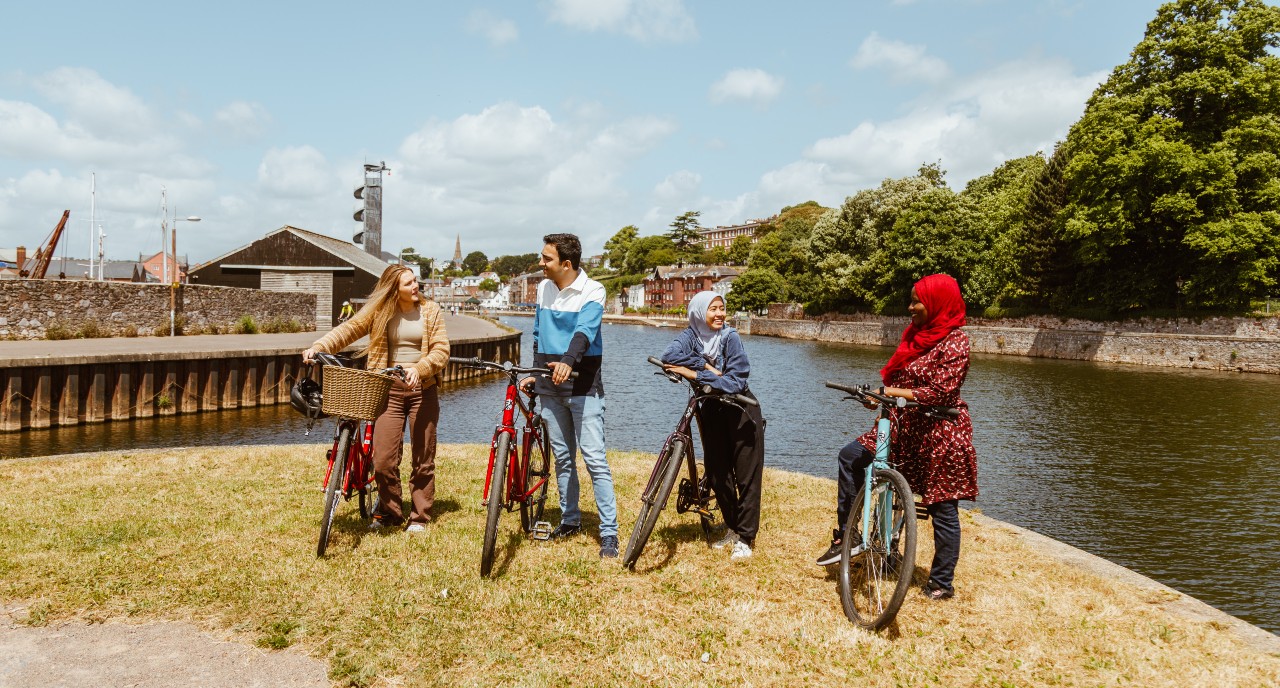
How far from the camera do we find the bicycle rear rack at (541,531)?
6.54m

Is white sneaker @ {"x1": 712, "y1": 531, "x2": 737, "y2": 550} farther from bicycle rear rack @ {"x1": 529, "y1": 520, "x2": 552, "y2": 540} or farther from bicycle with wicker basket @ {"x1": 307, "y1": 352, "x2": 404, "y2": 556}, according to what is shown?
bicycle with wicker basket @ {"x1": 307, "y1": 352, "x2": 404, "y2": 556}

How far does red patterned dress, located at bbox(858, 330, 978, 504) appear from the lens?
516 cm

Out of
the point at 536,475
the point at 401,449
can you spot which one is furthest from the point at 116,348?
the point at 536,475

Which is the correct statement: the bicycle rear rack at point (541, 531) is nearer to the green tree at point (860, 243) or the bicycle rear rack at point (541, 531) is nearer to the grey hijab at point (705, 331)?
the grey hijab at point (705, 331)

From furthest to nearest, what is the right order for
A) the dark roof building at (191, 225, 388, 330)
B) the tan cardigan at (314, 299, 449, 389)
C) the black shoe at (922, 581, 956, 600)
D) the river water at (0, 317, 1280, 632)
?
1. the dark roof building at (191, 225, 388, 330)
2. the river water at (0, 317, 1280, 632)
3. the tan cardigan at (314, 299, 449, 389)
4. the black shoe at (922, 581, 956, 600)

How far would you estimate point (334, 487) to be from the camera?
600cm

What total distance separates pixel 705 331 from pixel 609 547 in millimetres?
1931

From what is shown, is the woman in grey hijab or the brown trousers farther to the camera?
the brown trousers

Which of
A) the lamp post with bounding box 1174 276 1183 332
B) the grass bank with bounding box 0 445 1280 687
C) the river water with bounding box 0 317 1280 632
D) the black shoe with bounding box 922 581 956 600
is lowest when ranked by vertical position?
the river water with bounding box 0 317 1280 632

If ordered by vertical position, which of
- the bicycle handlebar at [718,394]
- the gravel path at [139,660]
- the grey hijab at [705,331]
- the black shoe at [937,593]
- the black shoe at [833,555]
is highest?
the grey hijab at [705,331]

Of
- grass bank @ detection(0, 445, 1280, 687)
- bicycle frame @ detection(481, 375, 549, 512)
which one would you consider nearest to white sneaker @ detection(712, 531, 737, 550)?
grass bank @ detection(0, 445, 1280, 687)

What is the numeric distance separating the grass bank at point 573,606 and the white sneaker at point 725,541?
0.13 meters

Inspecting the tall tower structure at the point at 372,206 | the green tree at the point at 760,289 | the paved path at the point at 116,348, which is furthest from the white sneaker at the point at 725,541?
the green tree at the point at 760,289

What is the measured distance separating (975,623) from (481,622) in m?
3.26
